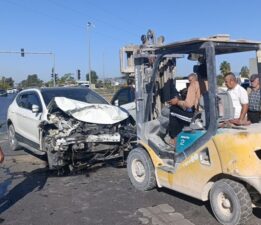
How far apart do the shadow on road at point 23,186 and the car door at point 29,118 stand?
3.42ft

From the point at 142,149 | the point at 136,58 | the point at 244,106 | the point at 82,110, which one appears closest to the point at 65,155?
the point at 82,110

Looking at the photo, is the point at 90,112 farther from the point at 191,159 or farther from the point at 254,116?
the point at 191,159

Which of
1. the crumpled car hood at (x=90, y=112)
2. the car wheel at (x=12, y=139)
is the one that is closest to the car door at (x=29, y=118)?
the car wheel at (x=12, y=139)

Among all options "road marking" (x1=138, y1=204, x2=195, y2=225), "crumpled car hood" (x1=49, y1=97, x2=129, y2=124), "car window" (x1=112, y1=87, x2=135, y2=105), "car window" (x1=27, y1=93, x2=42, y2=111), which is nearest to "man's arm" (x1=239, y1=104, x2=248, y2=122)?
"road marking" (x1=138, y1=204, x2=195, y2=225)

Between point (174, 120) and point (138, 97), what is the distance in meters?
0.80

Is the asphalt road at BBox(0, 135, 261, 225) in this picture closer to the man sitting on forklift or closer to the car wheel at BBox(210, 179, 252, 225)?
the car wheel at BBox(210, 179, 252, 225)

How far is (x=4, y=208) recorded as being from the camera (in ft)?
21.6

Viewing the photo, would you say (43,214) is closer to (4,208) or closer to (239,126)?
(4,208)

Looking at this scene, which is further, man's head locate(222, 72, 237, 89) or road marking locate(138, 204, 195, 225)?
man's head locate(222, 72, 237, 89)

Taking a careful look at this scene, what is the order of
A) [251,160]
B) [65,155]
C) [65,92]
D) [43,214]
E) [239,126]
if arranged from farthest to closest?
1. [65,92]
2. [65,155]
3. [43,214]
4. [239,126]
5. [251,160]

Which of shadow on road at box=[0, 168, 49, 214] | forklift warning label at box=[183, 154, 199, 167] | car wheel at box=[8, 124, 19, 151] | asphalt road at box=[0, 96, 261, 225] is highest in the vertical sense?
forklift warning label at box=[183, 154, 199, 167]

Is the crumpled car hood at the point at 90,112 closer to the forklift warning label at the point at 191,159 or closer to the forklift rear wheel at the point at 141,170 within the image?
the forklift rear wheel at the point at 141,170

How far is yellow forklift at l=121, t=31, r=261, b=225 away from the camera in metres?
5.30

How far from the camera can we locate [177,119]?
686cm
